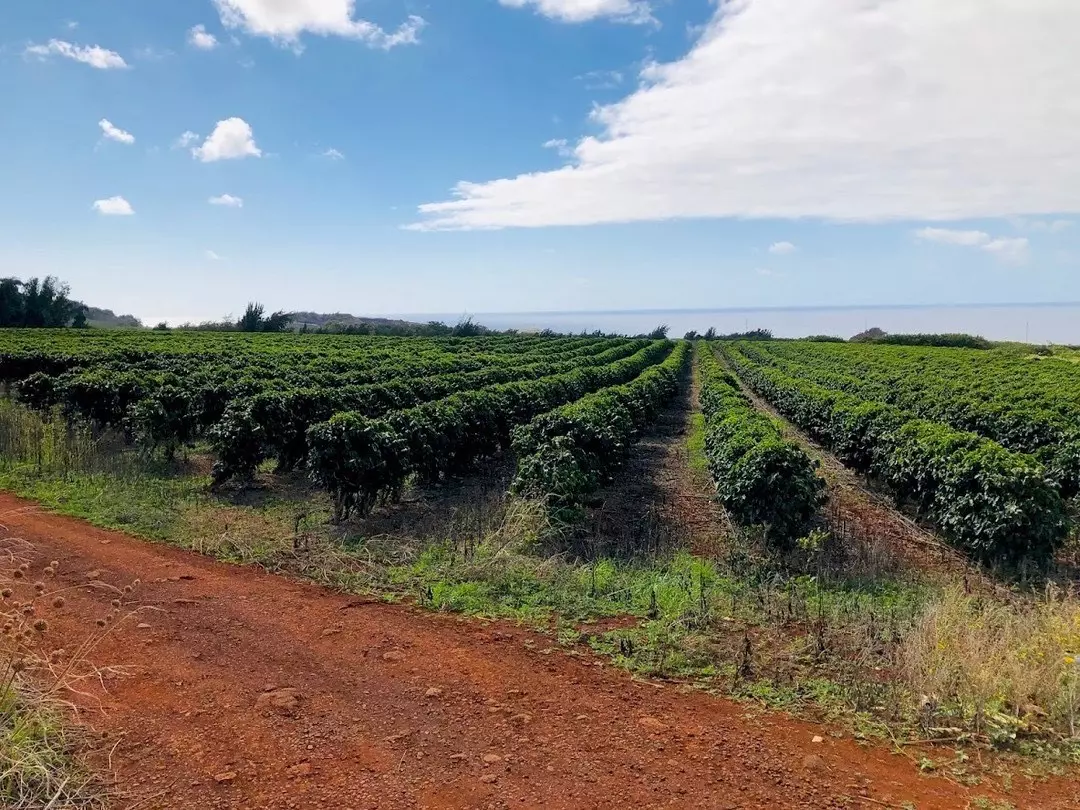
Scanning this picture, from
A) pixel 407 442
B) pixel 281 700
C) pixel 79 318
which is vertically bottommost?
pixel 281 700

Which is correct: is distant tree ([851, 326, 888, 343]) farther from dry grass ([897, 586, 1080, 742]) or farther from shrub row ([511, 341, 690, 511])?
dry grass ([897, 586, 1080, 742])

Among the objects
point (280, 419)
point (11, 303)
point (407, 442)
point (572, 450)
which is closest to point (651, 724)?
point (572, 450)

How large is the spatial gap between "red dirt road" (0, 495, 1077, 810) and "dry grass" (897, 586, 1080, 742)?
0.72m

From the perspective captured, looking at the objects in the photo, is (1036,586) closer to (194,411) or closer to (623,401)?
(623,401)

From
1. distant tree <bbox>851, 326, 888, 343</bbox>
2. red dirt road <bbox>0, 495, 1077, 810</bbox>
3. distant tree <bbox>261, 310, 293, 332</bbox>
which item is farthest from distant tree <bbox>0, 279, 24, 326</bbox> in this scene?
distant tree <bbox>851, 326, 888, 343</bbox>

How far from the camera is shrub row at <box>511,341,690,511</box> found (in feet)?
37.3

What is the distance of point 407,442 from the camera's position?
1269 cm

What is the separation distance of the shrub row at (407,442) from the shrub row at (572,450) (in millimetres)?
1496

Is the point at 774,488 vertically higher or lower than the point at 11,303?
lower

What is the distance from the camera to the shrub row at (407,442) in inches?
460

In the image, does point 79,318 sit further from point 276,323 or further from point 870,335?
point 870,335

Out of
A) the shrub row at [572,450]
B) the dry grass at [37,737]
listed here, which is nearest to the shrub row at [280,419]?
the shrub row at [572,450]

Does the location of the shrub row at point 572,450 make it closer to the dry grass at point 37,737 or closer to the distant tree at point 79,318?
the dry grass at point 37,737

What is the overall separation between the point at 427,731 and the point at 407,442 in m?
7.72
